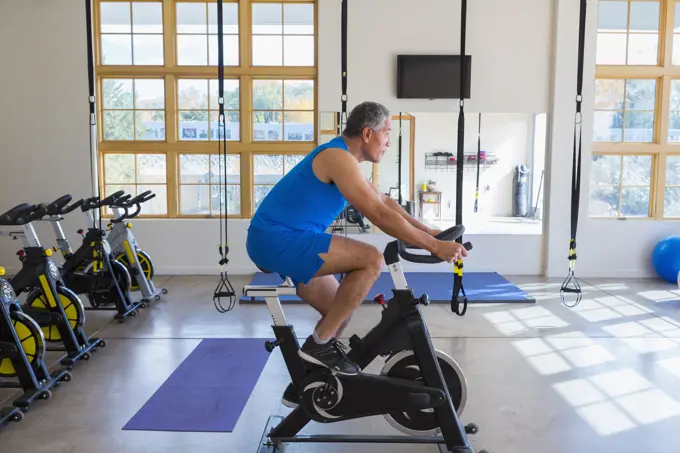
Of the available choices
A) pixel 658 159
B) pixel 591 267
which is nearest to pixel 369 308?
pixel 591 267

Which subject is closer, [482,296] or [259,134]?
[482,296]

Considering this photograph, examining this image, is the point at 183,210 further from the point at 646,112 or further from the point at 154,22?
the point at 646,112

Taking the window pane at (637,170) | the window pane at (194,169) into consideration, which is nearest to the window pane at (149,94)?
the window pane at (194,169)

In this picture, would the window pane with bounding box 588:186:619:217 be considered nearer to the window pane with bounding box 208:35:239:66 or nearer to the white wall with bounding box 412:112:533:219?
the white wall with bounding box 412:112:533:219

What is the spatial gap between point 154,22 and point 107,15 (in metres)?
0.62

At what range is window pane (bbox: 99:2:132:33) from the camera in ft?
24.6

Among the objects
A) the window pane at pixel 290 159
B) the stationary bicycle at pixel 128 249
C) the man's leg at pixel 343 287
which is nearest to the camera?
the man's leg at pixel 343 287

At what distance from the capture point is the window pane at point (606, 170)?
25.0 ft

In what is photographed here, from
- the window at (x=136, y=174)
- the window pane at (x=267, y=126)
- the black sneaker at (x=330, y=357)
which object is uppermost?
the window pane at (x=267, y=126)

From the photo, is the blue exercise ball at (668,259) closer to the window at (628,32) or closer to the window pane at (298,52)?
the window at (628,32)

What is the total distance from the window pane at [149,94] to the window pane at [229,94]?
643 mm

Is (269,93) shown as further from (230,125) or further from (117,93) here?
(117,93)

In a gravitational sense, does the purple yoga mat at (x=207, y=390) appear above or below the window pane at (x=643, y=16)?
below

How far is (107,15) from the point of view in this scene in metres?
7.52
